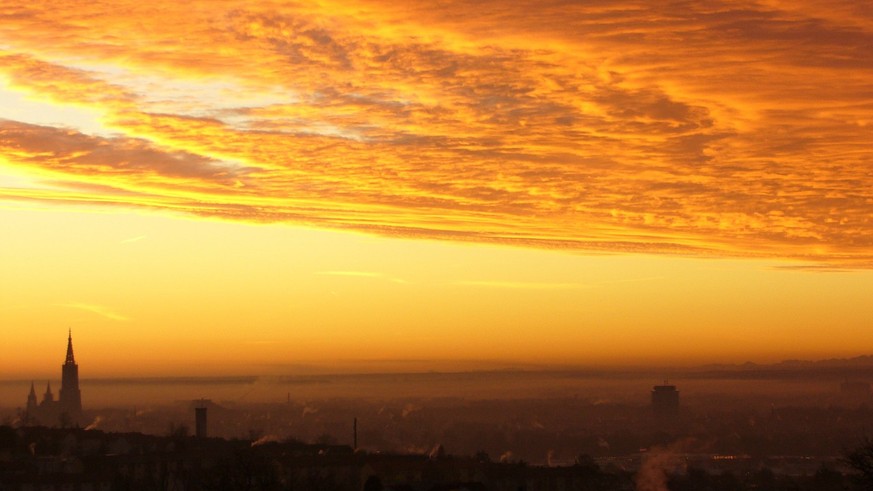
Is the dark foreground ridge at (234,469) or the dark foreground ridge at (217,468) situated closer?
the dark foreground ridge at (234,469)

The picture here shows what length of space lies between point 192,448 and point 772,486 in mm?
63218

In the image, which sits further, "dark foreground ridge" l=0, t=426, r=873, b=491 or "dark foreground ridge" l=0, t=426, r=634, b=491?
"dark foreground ridge" l=0, t=426, r=634, b=491

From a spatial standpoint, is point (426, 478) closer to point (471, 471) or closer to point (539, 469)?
point (471, 471)

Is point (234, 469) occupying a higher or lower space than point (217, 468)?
lower

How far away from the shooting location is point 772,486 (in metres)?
154

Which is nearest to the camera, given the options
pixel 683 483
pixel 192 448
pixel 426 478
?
pixel 426 478

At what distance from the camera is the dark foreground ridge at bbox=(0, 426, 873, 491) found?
94.6m

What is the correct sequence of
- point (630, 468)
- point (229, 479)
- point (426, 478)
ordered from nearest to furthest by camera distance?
point (229, 479) → point (426, 478) → point (630, 468)

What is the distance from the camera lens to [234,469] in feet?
292

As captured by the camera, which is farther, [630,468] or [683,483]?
[630,468]

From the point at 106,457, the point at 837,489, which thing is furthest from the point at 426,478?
the point at 837,489

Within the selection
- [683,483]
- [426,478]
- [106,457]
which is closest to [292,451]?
[106,457]

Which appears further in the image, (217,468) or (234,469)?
(217,468)

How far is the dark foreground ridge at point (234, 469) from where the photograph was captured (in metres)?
94.6
